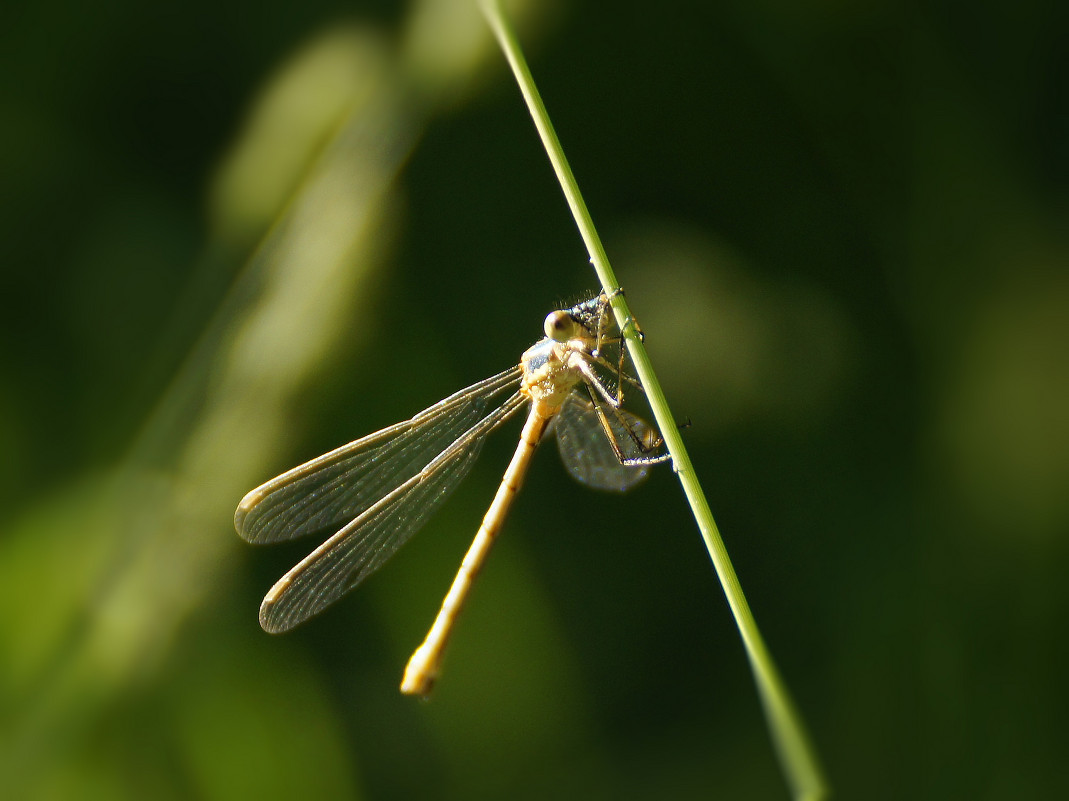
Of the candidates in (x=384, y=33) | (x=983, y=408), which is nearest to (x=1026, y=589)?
(x=983, y=408)

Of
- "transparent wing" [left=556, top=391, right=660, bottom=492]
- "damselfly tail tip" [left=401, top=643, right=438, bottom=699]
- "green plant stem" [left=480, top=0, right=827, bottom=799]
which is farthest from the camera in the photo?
"transparent wing" [left=556, top=391, right=660, bottom=492]

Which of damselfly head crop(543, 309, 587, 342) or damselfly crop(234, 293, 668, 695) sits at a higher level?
damselfly head crop(543, 309, 587, 342)

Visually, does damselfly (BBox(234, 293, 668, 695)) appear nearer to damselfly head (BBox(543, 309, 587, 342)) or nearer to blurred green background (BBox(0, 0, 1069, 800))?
damselfly head (BBox(543, 309, 587, 342))

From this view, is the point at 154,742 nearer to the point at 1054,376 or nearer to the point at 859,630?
the point at 859,630

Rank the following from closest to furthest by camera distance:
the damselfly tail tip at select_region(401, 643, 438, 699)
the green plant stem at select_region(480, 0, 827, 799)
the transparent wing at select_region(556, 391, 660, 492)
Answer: the green plant stem at select_region(480, 0, 827, 799) < the damselfly tail tip at select_region(401, 643, 438, 699) < the transparent wing at select_region(556, 391, 660, 492)

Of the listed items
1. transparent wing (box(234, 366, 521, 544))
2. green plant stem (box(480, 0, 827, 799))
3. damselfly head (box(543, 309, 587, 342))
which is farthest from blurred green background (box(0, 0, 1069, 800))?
green plant stem (box(480, 0, 827, 799))

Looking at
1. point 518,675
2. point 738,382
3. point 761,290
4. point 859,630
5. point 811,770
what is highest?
point 761,290

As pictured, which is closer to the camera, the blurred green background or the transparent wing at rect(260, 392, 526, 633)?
the blurred green background
